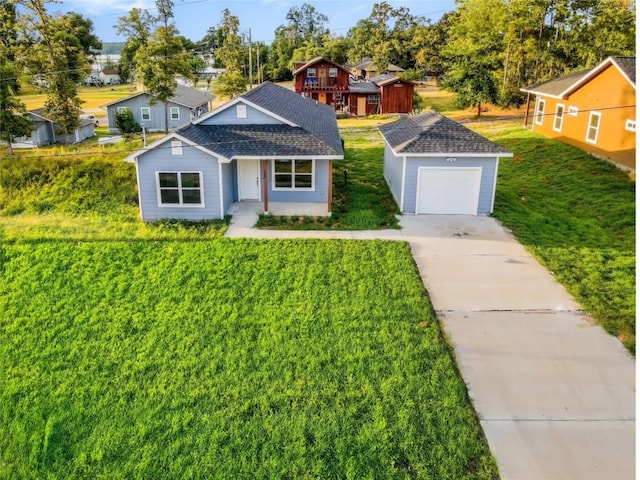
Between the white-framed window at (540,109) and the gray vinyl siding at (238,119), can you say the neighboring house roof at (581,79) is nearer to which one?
the white-framed window at (540,109)

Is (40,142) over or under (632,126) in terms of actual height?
under

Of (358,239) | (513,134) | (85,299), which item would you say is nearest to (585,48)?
(513,134)

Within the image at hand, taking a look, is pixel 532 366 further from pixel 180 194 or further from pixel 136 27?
pixel 136 27

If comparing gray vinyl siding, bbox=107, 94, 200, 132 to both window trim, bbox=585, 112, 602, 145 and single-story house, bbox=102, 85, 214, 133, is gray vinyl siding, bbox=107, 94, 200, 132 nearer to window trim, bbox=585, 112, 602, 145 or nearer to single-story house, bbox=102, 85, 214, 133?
single-story house, bbox=102, 85, 214, 133

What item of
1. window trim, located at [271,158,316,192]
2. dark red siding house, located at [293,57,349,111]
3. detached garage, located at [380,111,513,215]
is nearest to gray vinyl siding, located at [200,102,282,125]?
window trim, located at [271,158,316,192]

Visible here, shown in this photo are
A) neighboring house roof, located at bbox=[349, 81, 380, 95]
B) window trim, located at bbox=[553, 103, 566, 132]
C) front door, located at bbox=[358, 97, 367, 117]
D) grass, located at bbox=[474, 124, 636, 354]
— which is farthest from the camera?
front door, located at bbox=[358, 97, 367, 117]

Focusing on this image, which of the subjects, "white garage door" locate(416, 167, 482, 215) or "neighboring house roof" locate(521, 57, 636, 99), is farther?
"neighboring house roof" locate(521, 57, 636, 99)

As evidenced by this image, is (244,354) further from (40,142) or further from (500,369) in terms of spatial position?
(40,142)
